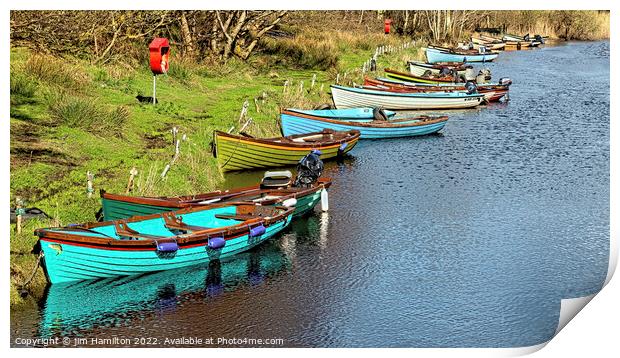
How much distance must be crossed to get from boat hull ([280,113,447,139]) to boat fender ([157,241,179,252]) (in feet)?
41.3

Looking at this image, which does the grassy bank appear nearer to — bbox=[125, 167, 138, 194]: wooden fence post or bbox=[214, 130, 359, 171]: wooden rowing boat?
bbox=[125, 167, 138, 194]: wooden fence post

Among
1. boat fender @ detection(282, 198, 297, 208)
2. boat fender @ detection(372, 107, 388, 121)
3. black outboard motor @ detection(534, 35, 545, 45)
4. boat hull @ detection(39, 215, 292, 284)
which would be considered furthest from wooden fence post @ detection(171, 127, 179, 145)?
black outboard motor @ detection(534, 35, 545, 45)

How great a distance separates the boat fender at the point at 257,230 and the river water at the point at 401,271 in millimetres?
572

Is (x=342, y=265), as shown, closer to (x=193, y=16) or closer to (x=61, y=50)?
(x=61, y=50)

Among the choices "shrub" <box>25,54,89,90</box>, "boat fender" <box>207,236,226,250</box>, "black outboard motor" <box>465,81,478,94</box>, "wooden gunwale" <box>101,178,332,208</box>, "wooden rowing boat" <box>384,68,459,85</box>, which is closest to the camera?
"boat fender" <box>207,236,226,250</box>

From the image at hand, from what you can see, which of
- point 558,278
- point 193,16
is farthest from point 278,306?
point 193,16

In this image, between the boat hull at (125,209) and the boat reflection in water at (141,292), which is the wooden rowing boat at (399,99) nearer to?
the boat hull at (125,209)

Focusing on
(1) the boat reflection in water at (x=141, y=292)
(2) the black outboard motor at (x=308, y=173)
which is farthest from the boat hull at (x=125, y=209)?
(2) the black outboard motor at (x=308, y=173)

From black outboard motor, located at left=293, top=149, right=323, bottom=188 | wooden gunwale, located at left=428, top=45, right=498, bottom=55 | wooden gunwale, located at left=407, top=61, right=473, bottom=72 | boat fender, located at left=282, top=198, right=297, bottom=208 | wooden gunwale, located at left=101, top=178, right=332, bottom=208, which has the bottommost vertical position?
boat fender, located at left=282, top=198, right=297, bottom=208

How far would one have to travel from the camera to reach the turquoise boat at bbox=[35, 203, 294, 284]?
58.7ft

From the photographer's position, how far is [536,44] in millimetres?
58656

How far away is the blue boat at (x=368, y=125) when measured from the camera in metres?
31.1

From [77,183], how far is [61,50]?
983 centimetres

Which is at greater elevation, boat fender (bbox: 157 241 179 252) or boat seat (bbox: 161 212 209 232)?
boat seat (bbox: 161 212 209 232)
